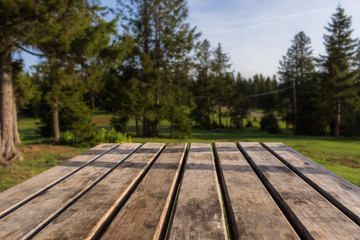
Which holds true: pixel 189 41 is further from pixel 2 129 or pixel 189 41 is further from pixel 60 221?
pixel 60 221

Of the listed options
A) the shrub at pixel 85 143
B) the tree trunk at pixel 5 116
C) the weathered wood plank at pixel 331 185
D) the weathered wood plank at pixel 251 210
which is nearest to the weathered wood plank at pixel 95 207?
the weathered wood plank at pixel 251 210

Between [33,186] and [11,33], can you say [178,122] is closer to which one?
[11,33]

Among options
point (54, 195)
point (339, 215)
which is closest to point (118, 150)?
point (54, 195)

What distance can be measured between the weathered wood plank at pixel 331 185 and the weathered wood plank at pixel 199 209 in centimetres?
54

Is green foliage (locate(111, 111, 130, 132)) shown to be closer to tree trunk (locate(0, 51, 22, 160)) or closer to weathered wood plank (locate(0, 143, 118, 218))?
tree trunk (locate(0, 51, 22, 160))

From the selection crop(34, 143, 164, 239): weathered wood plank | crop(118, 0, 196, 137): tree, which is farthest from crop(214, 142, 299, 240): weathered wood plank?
crop(118, 0, 196, 137): tree

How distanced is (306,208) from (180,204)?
548 millimetres

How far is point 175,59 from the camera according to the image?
790 inches

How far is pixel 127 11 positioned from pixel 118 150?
772 inches

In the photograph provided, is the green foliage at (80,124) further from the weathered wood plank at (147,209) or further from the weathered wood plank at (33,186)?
the weathered wood plank at (147,209)

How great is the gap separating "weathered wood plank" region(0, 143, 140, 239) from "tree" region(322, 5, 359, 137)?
31.1 meters

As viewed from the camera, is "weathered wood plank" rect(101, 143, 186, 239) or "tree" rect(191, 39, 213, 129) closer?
"weathered wood plank" rect(101, 143, 186, 239)

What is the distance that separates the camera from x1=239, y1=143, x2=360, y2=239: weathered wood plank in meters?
0.85

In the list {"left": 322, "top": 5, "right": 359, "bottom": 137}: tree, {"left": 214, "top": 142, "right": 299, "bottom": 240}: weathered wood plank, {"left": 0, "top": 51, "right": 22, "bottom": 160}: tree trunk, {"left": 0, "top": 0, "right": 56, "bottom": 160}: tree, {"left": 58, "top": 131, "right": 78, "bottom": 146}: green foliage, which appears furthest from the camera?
{"left": 322, "top": 5, "right": 359, "bottom": 137}: tree
